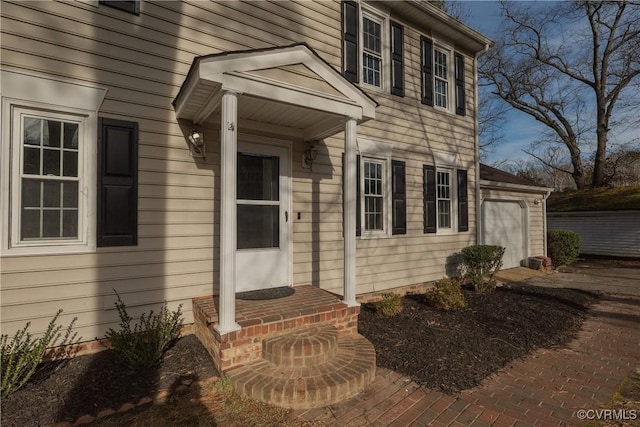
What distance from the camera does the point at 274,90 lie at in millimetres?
3504

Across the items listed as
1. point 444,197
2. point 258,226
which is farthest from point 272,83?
point 444,197

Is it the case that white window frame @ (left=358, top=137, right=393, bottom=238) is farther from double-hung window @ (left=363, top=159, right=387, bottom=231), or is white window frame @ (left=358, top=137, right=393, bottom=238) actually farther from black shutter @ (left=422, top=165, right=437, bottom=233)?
black shutter @ (left=422, top=165, right=437, bottom=233)

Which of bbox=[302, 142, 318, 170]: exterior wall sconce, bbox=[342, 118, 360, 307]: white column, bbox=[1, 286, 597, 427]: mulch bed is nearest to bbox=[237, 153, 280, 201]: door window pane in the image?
bbox=[302, 142, 318, 170]: exterior wall sconce

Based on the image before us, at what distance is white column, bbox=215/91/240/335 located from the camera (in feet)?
10.2

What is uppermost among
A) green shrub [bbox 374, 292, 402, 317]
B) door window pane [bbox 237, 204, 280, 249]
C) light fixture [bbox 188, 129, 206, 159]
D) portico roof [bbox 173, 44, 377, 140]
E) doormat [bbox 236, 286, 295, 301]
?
portico roof [bbox 173, 44, 377, 140]

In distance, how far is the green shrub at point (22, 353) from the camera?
8.69 feet

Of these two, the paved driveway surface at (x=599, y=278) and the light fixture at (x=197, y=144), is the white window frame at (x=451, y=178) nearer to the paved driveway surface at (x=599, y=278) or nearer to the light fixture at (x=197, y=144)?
the paved driveway surface at (x=599, y=278)

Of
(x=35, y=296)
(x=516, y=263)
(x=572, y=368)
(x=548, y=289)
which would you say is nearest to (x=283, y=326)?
(x=35, y=296)

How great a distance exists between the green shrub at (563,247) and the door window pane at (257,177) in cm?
1005

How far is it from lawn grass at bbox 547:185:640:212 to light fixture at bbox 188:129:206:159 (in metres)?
15.5

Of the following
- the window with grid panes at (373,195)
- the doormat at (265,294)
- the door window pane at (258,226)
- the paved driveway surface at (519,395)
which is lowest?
the paved driveway surface at (519,395)

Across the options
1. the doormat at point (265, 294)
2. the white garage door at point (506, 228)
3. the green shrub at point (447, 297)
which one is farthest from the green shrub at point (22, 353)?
the white garage door at point (506, 228)

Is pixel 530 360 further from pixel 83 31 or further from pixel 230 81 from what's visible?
pixel 83 31

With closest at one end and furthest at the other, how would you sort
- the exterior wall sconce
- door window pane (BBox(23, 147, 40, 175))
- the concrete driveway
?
door window pane (BBox(23, 147, 40, 175)), the exterior wall sconce, the concrete driveway
